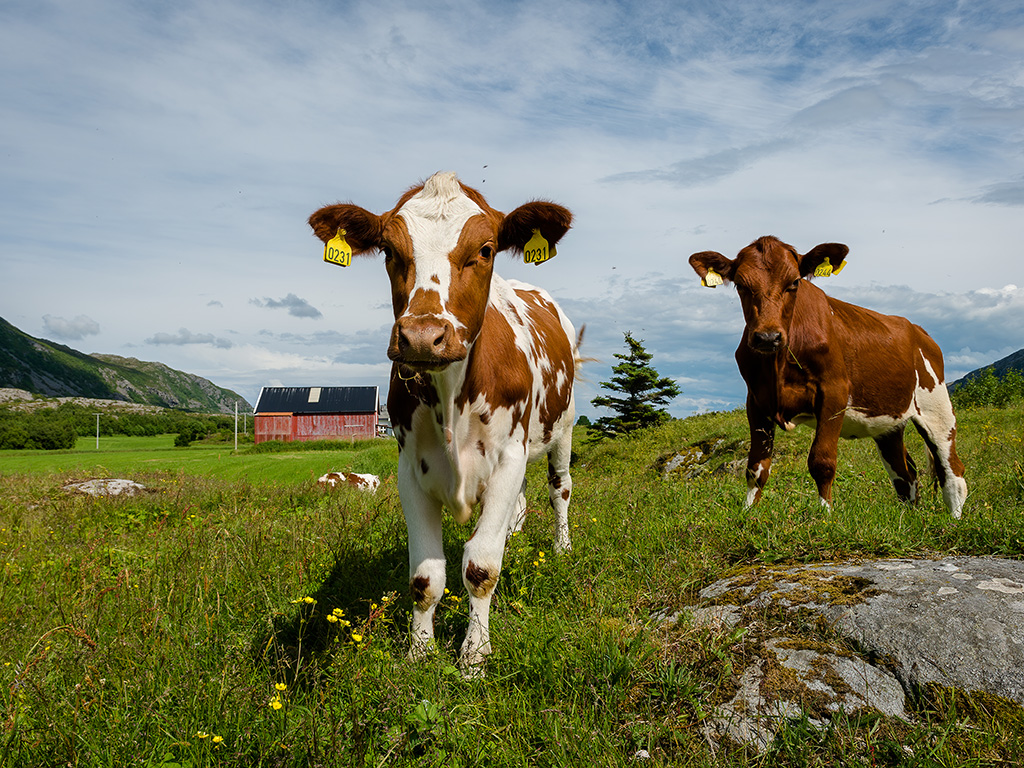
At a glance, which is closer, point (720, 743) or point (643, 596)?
point (720, 743)

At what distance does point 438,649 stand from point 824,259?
5740 mm

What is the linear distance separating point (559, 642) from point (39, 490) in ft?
40.1

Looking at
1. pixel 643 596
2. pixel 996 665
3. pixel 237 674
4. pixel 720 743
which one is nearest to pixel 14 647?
pixel 237 674

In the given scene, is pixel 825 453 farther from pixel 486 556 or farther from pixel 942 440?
pixel 486 556

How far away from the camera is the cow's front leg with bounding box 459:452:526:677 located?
12.4 feet

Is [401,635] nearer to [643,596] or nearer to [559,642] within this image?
[559,642]

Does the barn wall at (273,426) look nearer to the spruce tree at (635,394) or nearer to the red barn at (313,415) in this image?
the red barn at (313,415)

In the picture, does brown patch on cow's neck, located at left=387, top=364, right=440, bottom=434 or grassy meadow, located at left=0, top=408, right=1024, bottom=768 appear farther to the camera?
→ brown patch on cow's neck, located at left=387, top=364, right=440, bottom=434

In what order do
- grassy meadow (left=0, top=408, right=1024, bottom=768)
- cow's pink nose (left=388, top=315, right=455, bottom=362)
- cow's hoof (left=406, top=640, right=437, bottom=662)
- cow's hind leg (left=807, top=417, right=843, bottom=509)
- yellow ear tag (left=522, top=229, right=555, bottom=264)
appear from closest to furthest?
grassy meadow (left=0, top=408, right=1024, bottom=768)
cow's pink nose (left=388, top=315, right=455, bottom=362)
cow's hoof (left=406, top=640, right=437, bottom=662)
yellow ear tag (left=522, top=229, right=555, bottom=264)
cow's hind leg (left=807, top=417, right=843, bottom=509)

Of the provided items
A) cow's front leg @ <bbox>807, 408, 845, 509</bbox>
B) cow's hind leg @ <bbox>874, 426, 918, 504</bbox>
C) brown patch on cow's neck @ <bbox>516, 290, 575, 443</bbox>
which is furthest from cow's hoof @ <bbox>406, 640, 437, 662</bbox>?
cow's hind leg @ <bbox>874, 426, 918, 504</bbox>

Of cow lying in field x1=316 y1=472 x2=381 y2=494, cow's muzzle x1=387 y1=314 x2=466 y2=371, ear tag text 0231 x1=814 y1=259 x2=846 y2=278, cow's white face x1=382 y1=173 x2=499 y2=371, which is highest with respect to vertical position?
ear tag text 0231 x1=814 y1=259 x2=846 y2=278

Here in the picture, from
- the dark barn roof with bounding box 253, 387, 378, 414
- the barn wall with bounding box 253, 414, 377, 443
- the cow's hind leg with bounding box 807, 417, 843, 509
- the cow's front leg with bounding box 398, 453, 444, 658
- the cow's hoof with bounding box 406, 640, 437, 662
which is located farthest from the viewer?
the dark barn roof with bounding box 253, 387, 378, 414

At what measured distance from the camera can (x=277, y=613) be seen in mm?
4328

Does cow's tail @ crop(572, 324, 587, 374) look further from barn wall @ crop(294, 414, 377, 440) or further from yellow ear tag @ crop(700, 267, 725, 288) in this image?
barn wall @ crop(294, 414, 377, 440)
